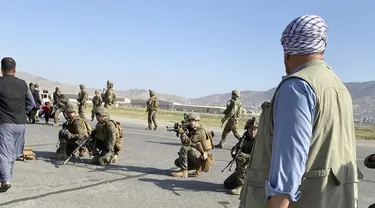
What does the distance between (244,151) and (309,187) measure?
4.94 m

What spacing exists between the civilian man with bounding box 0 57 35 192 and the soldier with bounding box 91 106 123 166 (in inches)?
103

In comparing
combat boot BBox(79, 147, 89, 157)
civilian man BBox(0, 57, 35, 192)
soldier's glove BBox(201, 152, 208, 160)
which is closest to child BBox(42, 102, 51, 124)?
combat boot BBox(79, 147, 89, 157)

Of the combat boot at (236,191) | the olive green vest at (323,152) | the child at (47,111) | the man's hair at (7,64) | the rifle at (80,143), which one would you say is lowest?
the combat boot at (236,191)

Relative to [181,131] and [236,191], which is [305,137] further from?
[181,131]

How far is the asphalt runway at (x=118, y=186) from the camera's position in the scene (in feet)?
18.2

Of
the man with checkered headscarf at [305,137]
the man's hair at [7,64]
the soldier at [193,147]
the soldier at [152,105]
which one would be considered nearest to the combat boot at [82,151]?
the soldier at [193,147]

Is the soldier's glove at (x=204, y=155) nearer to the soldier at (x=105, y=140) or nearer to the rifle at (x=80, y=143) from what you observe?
the soldier at (x=105, y=140)

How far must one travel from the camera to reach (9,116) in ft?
18.4

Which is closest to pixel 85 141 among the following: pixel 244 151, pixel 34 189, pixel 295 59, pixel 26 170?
pixel 26 170

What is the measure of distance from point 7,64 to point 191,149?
3714 mm

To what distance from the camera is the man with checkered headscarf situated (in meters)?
1.82

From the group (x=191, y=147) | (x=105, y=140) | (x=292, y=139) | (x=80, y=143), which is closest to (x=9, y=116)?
(x=80, y=143)

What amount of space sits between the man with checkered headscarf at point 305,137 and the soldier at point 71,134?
7119 millimetres

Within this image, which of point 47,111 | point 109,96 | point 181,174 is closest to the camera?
point 181,174
